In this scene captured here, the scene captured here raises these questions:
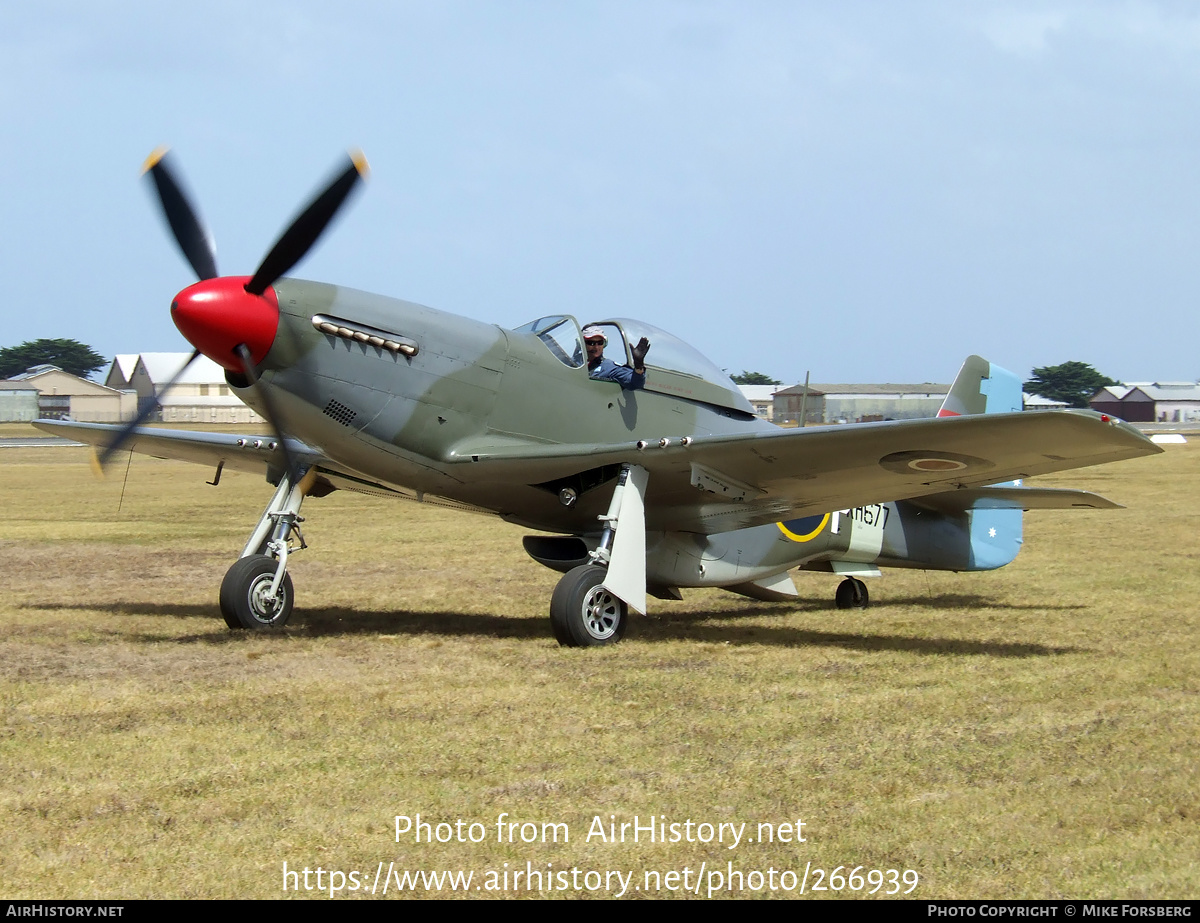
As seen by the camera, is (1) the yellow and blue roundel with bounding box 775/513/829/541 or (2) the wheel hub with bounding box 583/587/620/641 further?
(1) the yellow and blue roundel with bounding box 775/513/829/541

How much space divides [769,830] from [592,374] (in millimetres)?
5043

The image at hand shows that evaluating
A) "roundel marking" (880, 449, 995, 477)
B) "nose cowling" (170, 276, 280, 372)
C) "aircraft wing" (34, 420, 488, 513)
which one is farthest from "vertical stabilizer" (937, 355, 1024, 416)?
"nose cowling" (170, 276, 280, 372)

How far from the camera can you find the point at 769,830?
4.13 metres

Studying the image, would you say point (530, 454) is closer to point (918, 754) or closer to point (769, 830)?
point (918, 754)

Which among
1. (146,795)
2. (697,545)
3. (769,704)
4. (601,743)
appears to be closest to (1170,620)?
(697,545)

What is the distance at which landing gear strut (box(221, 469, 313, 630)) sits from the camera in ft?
28.1

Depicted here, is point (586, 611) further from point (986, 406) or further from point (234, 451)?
point (986, 406)

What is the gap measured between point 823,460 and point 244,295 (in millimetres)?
3861

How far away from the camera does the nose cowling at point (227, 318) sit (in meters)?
7.09

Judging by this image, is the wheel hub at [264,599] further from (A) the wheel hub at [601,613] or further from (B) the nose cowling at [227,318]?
Result: (A) the wheel hub at [601,613]

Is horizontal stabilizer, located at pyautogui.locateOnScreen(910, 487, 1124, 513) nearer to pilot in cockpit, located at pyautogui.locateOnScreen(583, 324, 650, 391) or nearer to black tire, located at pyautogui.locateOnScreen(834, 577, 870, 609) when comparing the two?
black tire, located at pyautogui.locateOnScreen(834, 577, 870, 609)

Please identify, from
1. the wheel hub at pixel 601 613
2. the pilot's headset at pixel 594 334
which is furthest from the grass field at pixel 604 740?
the pilot's headset at pixel 594 334

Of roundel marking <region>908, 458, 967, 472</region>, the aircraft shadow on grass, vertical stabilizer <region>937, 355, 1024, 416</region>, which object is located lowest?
the aircraft shadow on grass

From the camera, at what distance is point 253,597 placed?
864 cm
